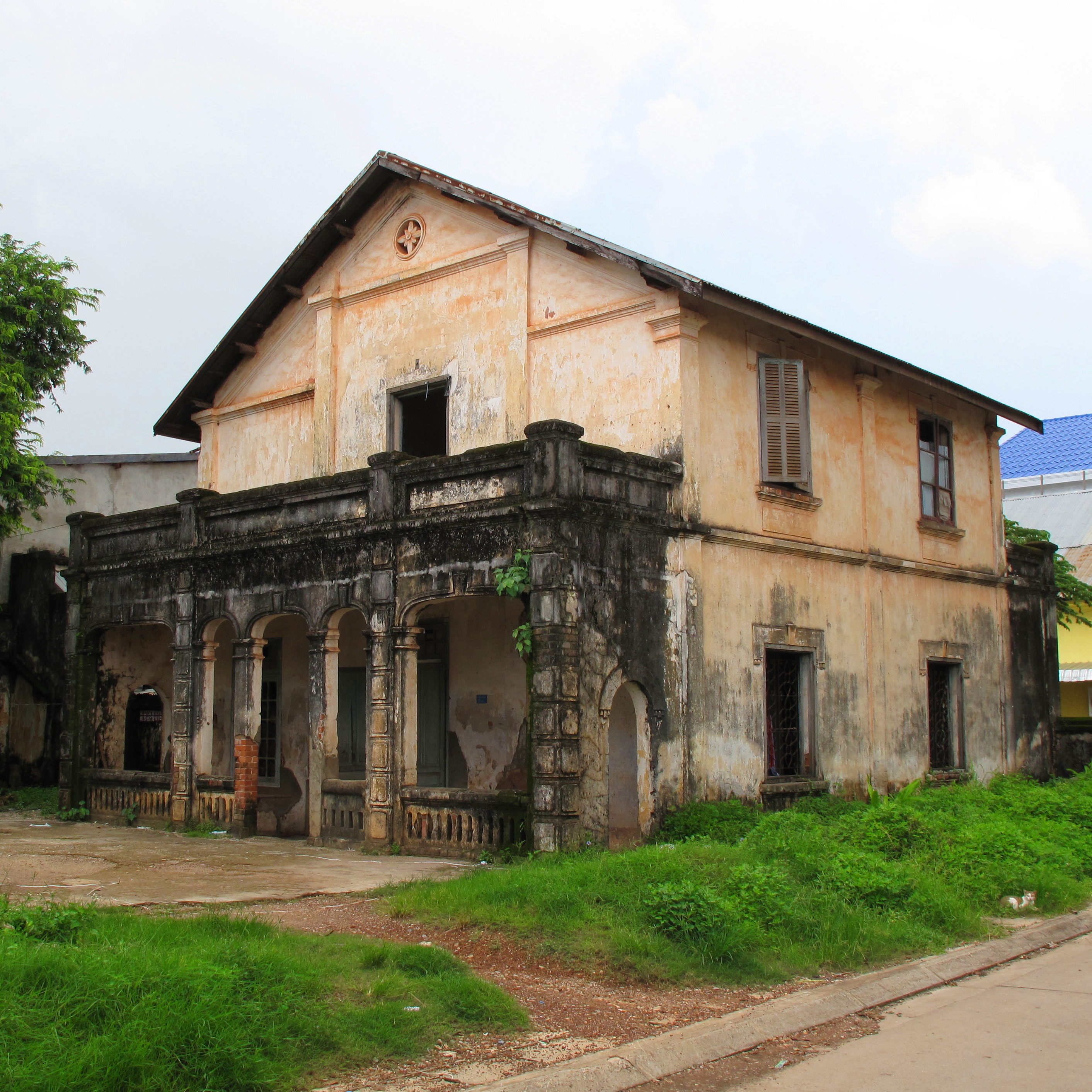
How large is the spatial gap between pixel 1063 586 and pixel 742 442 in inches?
450

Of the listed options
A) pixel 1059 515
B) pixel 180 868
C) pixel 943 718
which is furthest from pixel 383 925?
pixel 1059 515

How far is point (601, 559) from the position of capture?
11.3 metres

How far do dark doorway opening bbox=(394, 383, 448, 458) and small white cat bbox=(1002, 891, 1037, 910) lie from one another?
828cm

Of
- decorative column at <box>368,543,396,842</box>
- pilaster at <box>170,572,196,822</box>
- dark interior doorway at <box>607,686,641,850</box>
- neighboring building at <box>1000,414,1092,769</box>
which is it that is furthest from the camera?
neighboring building at <box>1000,414,1092,769</box>

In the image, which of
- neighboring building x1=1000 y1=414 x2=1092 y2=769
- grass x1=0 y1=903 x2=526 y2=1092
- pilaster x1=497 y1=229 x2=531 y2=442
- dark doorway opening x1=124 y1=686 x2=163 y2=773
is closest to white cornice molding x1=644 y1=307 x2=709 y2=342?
pilaster x1=497 y1=229 x2=531 y2=442

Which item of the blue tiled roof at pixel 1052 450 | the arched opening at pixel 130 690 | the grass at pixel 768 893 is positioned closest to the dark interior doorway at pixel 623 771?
the grass at pixel 768 893

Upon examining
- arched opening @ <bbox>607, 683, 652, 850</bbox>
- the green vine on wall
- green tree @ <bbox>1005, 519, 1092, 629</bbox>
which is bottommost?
arched opening @ <bbox>607, 683, 652, 850</bbox>

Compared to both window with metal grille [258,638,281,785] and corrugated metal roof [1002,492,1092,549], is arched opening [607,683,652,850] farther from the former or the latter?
corrugated metal roof [1002,492,1092,549]

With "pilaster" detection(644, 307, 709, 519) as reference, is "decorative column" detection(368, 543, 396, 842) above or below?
below

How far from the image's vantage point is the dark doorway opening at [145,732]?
17366mm

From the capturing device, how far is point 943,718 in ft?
53.7

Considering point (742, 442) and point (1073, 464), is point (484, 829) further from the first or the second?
point (1073, 464)

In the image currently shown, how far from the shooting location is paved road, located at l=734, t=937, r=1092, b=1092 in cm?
514

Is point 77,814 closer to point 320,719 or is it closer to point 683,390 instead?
point 320,719
